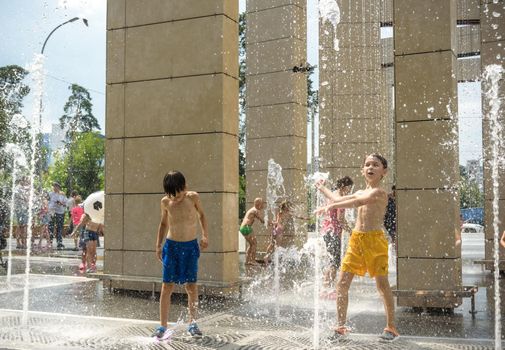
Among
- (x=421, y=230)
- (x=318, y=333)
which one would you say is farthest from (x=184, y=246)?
(x=421, y=230)

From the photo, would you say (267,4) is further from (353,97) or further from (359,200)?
(359,200)

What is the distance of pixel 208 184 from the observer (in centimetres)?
860

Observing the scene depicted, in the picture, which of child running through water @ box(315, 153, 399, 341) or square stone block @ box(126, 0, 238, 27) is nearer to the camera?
child running through water @ box(315, 153, 399, 341)

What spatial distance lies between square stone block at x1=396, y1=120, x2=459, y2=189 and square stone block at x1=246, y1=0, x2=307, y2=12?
965 centimetres

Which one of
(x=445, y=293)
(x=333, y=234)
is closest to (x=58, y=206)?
(x=333, y=234)

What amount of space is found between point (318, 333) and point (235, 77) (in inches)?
178

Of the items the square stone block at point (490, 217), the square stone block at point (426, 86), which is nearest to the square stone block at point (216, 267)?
the square stone block at point (426, 86)

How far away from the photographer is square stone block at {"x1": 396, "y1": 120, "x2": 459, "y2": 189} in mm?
7281

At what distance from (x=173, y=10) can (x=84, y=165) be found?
6913cm

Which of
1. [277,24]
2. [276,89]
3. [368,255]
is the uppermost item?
[277,24]

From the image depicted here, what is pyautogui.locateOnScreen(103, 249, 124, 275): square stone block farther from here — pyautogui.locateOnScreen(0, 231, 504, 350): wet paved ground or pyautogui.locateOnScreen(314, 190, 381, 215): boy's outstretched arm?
pyautogui.locateOnScreen(314, 190, 381, 215): boy's outstretched arm

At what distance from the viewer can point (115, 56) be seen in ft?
31.1

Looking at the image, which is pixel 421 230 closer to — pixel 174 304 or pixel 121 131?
pixel 174 304

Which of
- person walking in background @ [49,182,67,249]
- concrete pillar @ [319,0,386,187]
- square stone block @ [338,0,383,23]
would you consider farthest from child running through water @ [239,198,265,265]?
person walking in background @ [49,182,67,249]
